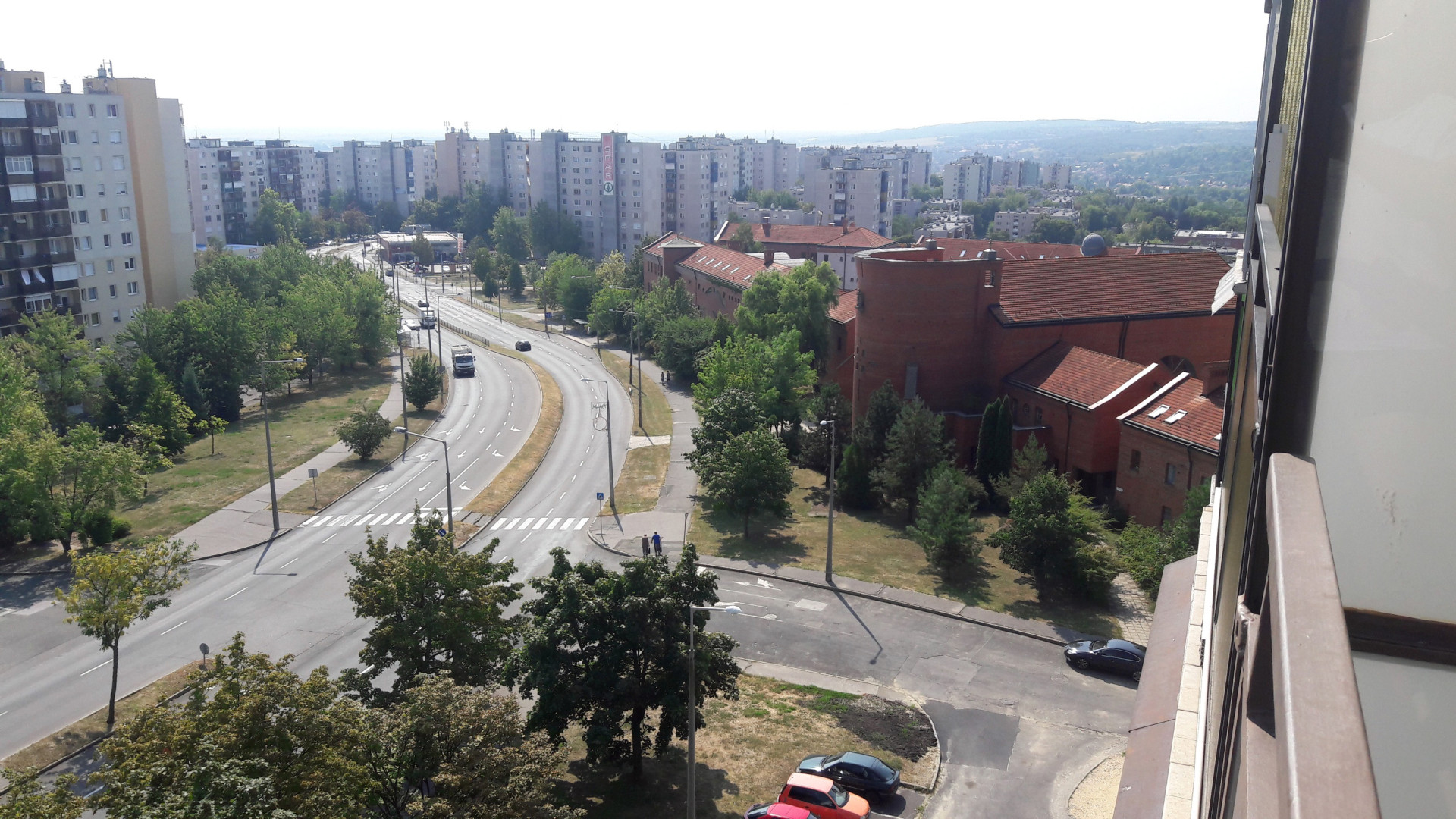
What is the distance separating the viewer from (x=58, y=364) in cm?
5628

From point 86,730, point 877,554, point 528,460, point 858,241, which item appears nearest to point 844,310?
point 528,460

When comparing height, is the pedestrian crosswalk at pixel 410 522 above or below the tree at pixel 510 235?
below

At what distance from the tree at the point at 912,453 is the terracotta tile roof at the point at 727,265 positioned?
1227 inches

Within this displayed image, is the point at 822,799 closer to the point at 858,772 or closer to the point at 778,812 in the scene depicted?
the point at 778,812

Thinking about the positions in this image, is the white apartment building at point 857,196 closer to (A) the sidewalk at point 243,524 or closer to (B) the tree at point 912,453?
(B) the tree at point 912,453

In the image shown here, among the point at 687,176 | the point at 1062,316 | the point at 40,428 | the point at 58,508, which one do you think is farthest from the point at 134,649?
the point at 687,176

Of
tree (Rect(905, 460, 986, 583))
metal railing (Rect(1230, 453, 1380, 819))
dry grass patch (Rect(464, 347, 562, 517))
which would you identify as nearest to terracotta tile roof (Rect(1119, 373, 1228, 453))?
tree (Rect(905, 460, 986, 583))

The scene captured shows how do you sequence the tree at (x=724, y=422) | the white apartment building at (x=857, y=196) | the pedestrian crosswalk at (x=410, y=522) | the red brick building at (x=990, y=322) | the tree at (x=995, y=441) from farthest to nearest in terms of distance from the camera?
the white apartment building at (x=857, y=196) → the red brick building at (x=990, y=322) → the tree at (x=724, y=422) → the tree at (x=995, y=441) → the pedestrian crosswalk at (x=410, y=522)

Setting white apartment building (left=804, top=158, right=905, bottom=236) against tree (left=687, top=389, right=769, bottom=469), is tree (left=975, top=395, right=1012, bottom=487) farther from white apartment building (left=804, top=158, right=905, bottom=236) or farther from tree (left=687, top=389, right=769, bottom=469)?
white apartment building (left=804, top=158, right=905, bottom=236)

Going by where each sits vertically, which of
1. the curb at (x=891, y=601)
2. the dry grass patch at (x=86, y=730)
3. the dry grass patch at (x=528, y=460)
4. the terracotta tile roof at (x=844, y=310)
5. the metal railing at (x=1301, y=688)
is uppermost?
the metal railing at (x=1301, y=688)

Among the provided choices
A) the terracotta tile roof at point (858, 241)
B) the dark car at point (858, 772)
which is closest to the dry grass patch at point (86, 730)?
the dark car at point (858, 772)

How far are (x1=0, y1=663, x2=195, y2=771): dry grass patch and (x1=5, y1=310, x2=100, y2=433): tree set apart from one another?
33.4 metres

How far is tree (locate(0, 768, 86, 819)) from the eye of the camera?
13789 millimetres

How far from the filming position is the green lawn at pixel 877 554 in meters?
34.8
